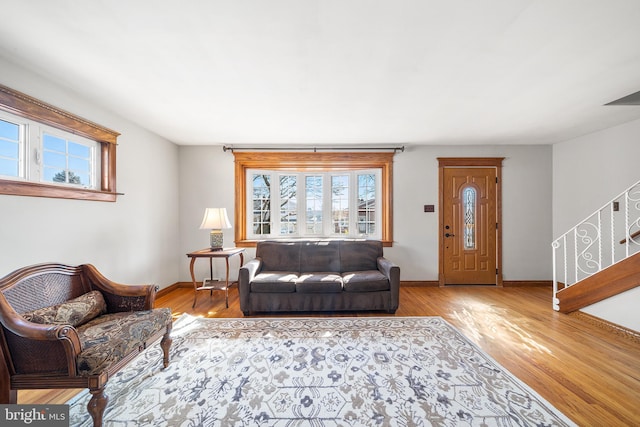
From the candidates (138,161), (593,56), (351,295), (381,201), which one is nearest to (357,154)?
(381,201)

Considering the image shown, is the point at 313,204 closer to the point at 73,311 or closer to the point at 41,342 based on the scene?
the point at 73,311

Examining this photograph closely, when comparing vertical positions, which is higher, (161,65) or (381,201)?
(161,65)

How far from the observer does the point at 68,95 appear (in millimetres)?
2443

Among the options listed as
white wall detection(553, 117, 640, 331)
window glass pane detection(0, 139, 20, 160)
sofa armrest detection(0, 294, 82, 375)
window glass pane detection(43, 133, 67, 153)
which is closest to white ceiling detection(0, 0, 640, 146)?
white wall detection(553, 117, 640, 331)

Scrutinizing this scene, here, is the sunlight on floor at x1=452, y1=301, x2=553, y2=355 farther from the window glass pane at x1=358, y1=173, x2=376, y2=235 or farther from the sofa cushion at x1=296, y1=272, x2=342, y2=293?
the window glass pane at x1=358, y1=173, x2=376, y2=235

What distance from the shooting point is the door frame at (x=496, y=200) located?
4.30 metres

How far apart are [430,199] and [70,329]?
460cm

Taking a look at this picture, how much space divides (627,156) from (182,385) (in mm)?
5841

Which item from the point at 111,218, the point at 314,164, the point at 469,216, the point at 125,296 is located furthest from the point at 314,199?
the point at 125,296

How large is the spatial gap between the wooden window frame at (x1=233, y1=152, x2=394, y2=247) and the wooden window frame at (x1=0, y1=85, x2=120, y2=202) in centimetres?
173

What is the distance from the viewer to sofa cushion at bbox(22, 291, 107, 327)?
164 cm

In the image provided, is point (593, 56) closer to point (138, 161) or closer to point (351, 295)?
point (351, 295)

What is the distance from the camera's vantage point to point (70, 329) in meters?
1.44

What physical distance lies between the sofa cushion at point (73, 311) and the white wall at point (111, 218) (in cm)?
61
